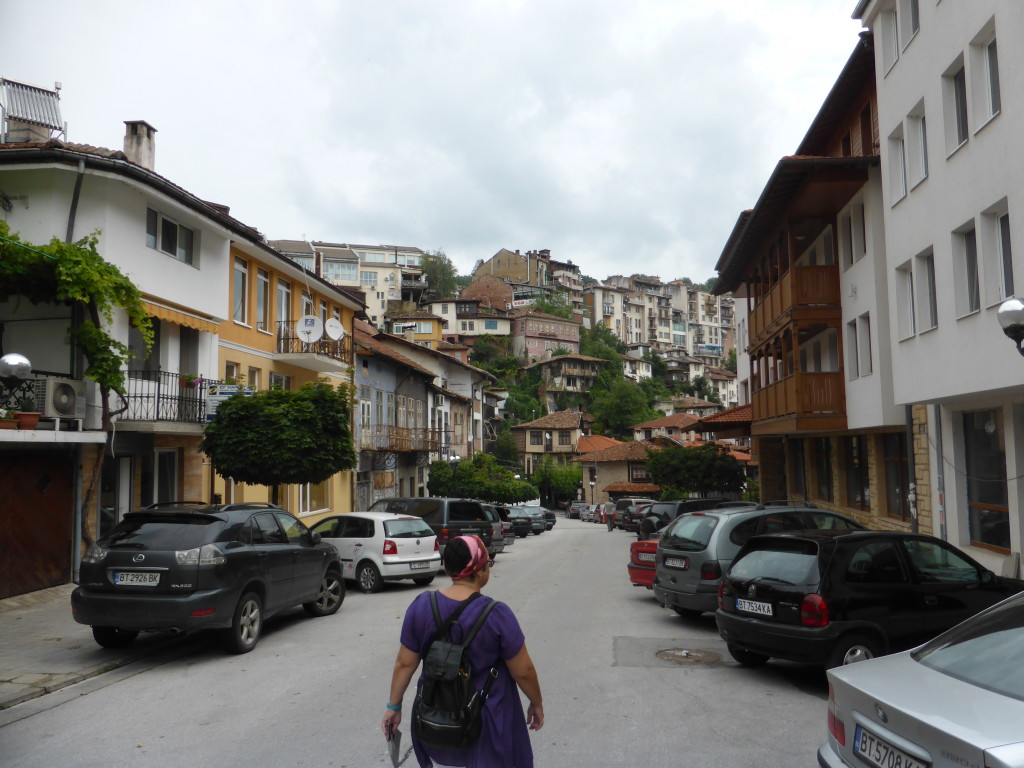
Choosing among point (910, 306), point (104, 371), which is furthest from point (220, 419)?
point (910, 306)

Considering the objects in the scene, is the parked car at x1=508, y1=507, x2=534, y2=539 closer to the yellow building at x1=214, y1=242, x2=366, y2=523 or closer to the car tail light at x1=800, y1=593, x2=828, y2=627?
the yellow building at x1=214, y1=242, x2=366, y2=523

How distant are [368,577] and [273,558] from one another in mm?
5266

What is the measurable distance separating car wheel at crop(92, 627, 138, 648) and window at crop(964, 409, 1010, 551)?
44.1 ft

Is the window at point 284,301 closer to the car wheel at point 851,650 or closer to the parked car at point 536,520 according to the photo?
the parked car at point 536,520

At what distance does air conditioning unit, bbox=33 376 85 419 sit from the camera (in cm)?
1341

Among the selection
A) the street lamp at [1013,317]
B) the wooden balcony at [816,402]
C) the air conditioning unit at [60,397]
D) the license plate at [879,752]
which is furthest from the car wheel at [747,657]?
the wooden balcony at [816,402]

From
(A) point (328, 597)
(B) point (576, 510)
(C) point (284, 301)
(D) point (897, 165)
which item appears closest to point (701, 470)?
(C) point (284, 301)

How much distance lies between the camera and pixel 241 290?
2188 centimetres

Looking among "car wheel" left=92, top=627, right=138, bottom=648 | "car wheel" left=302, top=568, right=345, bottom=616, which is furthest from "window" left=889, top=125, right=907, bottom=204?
"car wheel" left=92, top=627, right=138, bottom=648

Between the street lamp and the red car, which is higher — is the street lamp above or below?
above

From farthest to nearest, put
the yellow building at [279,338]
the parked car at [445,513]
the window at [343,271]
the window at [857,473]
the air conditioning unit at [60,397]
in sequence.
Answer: the window at [343,271], the window at [857,473], the yellow building at [279,338], the parked car at [445,513], the air conditioning unit at [60,397]

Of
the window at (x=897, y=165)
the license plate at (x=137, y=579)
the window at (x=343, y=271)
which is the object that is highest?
the window at (x=343, y=271)

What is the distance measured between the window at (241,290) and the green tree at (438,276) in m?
102

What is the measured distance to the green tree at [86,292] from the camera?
45.1 feet
